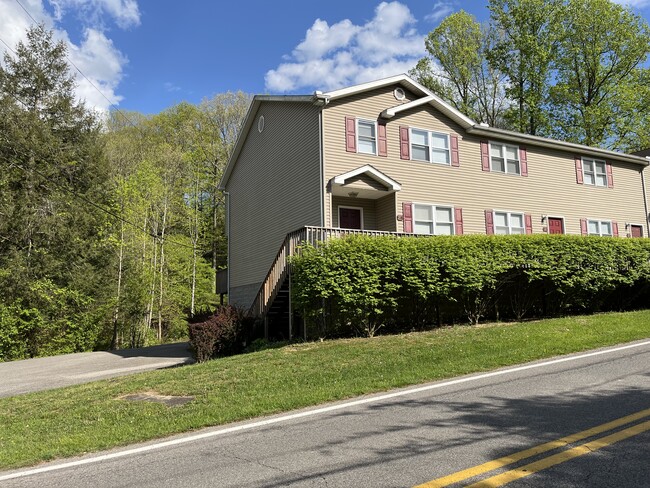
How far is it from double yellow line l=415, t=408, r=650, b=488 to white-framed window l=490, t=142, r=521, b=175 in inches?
633

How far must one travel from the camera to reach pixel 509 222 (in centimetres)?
1942

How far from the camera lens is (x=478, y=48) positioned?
36.0 meters

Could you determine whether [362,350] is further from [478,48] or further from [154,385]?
[478,48]

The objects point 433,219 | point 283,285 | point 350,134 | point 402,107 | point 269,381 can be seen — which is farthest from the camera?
point 433,219

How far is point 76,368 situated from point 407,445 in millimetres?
13009

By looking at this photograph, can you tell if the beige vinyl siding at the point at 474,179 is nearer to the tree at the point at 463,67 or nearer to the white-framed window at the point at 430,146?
the white-framed window at the point at 430,146

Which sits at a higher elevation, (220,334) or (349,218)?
(349,218)

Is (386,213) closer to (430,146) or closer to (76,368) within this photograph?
(430,146)

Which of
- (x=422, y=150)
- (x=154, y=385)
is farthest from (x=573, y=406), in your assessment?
(x=422, y=150)

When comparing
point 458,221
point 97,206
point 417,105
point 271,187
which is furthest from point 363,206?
point 97,206

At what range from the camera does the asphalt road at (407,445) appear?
12.4 feet

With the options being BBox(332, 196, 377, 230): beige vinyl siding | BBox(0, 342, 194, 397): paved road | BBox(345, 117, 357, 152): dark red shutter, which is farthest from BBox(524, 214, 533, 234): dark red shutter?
BBox(0, 342, 194, 397): paved road

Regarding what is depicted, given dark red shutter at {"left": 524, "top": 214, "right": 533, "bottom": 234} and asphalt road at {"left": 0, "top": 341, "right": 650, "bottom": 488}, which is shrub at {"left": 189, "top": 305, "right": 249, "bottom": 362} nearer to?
asphalt road at {"left": 0, "top": 341, "right": 650, "bottom": 488}

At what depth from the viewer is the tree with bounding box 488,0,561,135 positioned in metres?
32.9
